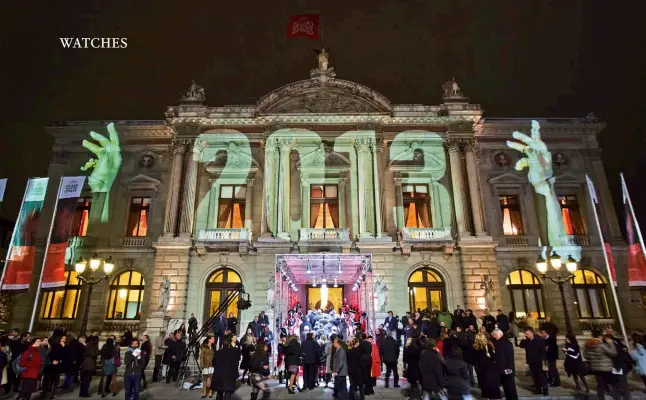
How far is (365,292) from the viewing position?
69.8 ft

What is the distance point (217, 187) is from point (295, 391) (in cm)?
1607

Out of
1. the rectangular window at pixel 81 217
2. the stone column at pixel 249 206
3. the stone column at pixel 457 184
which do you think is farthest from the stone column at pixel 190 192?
the stone column at pixel 457 184

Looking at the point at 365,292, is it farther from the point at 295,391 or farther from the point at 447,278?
the point at 295,391

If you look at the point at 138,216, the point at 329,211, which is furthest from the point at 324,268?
the point at 138,216

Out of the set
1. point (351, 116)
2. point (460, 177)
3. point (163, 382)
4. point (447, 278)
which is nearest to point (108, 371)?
point (163, 382)

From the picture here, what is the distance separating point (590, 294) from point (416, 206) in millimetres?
11404

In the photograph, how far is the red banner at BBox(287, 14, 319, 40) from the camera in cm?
2522

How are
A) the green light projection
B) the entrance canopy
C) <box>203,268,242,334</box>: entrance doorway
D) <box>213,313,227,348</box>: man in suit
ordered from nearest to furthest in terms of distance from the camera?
<box>213,313,227,348</box>: man in suit < the entrance canopy < <box>203,268,242,334</box>: entrance doorway < the green light projection

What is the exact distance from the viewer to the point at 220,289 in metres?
23.5

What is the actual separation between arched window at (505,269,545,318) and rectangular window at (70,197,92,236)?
87.3 feet

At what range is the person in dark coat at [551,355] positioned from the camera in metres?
12.3

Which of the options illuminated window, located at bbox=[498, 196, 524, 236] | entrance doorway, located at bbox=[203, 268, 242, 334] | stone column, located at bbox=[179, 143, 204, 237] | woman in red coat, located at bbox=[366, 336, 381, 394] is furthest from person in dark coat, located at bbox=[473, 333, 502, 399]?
stone column, located at bbox=[179, 143, 204, 237]

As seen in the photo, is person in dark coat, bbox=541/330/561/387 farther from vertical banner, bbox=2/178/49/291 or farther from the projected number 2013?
vertical banner, bbox=2/178/49/291

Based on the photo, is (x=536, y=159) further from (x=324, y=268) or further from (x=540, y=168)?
(x=324, y=268)
